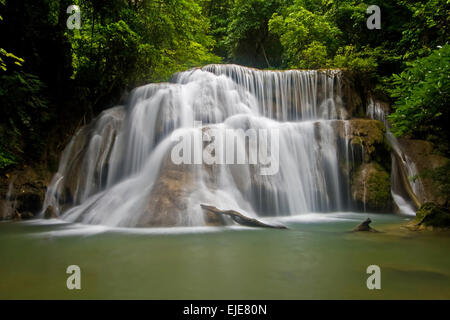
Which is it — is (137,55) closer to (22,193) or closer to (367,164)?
(22,193)

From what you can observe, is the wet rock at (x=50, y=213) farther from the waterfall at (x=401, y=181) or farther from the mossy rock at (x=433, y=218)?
the waterfall at (x=401, y=181)

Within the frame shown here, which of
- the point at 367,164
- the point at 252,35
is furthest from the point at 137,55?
the point at 252,35

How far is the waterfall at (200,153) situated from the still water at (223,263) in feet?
4.21

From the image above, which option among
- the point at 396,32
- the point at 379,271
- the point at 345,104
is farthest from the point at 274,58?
the point at 379,271

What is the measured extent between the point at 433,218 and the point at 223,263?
14.6ft

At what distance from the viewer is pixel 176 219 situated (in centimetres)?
620

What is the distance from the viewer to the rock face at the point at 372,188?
8.89 meters

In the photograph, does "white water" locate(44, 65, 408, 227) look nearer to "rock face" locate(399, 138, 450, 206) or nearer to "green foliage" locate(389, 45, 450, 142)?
"rock face" locate(399, 138, 450, 206)

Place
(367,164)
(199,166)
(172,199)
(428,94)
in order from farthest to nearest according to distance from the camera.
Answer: (367,164), (199,166), (172,199), (428,94)

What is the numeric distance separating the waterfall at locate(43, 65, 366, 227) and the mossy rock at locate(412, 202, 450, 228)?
10.4 feet

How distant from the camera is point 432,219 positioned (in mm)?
5719

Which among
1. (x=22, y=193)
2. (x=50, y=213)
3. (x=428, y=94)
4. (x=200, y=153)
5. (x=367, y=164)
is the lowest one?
(x=50, y=213)
